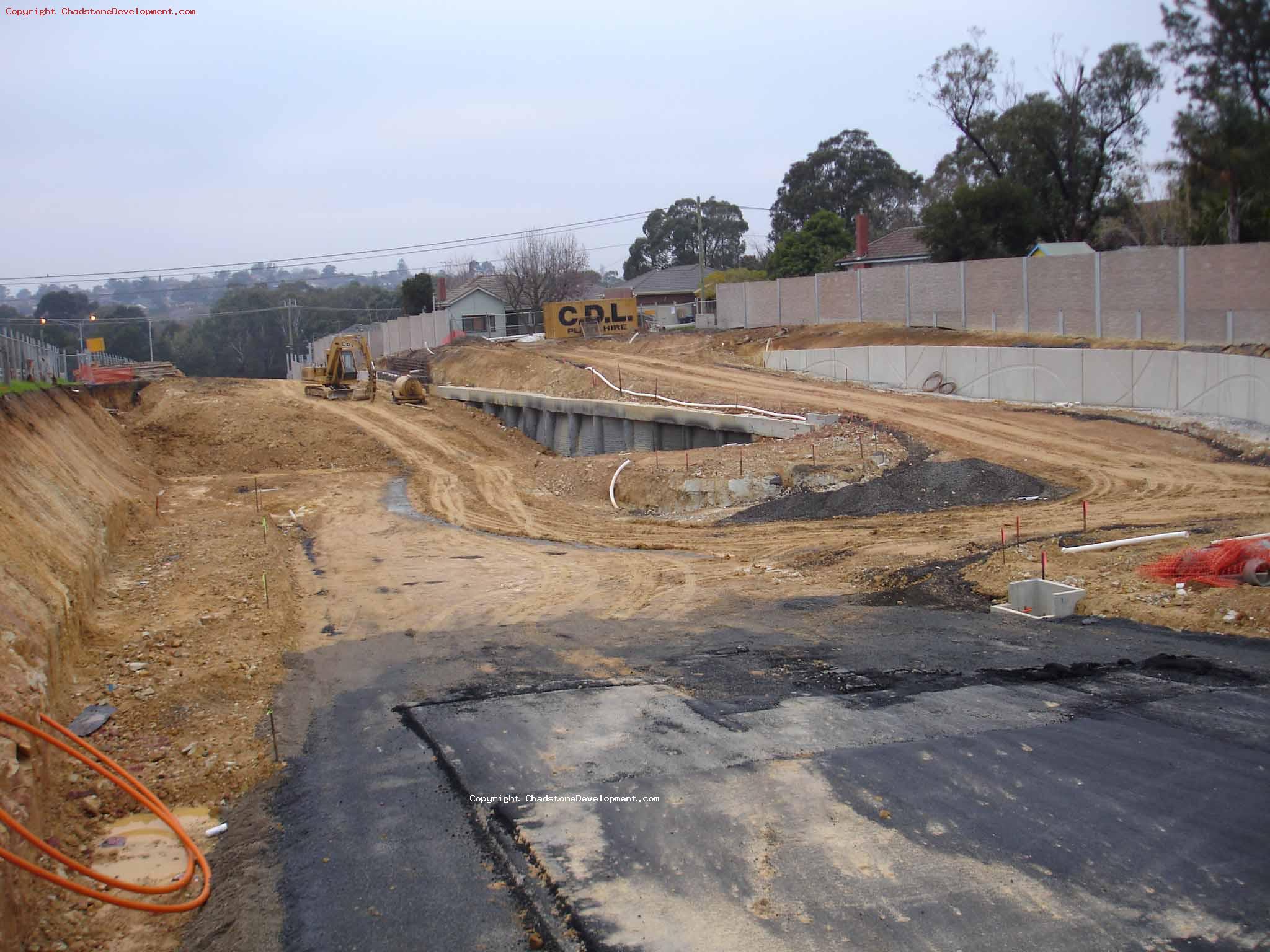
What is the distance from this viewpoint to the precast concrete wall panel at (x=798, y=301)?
43406 mm

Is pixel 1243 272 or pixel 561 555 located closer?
pixel 561 555

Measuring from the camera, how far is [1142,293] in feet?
98.2

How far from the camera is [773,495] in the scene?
20.8m

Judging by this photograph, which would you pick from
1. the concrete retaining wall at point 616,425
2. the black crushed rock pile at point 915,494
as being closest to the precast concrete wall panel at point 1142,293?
the concrete retaining wall at point 616,425

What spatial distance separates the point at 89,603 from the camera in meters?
12.2

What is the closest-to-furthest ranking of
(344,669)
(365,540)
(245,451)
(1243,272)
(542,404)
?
(344,669) < (365,540) < (1243,272) < (245,451) < (542,404)

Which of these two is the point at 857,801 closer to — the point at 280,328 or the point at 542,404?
the point at 542,404

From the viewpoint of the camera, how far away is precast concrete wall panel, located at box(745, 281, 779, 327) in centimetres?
4534

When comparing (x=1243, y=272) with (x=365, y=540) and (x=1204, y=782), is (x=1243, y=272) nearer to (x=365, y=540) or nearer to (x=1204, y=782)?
(x=365, y=540)

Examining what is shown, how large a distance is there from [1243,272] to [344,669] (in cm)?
2699

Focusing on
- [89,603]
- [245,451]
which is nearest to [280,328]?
[245,451]

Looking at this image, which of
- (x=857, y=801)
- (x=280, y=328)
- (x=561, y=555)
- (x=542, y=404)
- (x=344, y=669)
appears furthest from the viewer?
(x=280, y=328)

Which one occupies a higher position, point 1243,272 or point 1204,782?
point 1243,272

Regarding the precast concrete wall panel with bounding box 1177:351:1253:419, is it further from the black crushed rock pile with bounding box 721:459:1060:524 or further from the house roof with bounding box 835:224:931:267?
the house roof with bounding box 835:224:931:267
